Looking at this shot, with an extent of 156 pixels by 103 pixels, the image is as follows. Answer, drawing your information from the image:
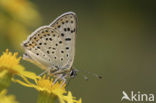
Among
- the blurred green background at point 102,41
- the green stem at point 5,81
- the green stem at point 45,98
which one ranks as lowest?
the blurred green background at point 102,41

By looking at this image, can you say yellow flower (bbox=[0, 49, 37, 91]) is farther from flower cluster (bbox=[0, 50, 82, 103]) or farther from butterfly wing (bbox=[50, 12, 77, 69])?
butterfly wing (bbox=[50, 12, 77, 69])

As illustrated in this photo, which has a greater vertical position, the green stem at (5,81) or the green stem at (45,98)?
the green stem at (5,81)

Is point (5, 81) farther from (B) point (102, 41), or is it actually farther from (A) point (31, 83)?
(B) point (102, 41)

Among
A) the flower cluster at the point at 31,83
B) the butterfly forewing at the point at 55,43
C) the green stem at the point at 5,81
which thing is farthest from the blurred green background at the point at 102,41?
the green stem at the point at 5,81

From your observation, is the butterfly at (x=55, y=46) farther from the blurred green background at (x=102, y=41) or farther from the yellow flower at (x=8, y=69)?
the blurred green background at (x=102, y=41)

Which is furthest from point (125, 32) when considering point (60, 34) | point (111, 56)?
point (60, 34)

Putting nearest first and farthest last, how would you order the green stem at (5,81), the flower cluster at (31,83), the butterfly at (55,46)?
the green stem at (5,81)
the flower cluster at (31,83)
the butterfly at (55,46)

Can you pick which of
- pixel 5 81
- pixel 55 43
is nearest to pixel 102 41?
pixel 55 43

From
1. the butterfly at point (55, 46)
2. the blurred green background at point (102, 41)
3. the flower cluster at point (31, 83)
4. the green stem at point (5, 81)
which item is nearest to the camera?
the green stem at point (5, 81)

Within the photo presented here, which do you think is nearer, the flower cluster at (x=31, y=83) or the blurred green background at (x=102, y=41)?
the flower cluster at (x=31, y=83)
